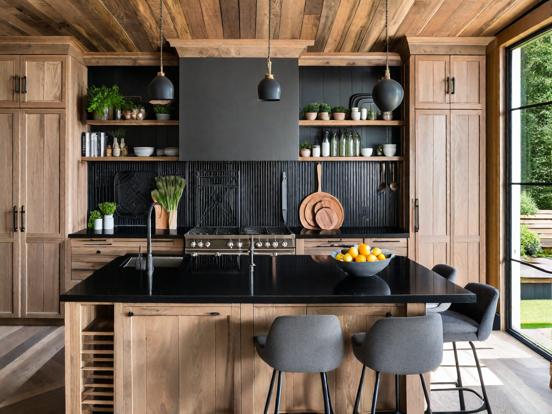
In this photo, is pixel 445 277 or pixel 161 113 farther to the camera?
pixel 161 113

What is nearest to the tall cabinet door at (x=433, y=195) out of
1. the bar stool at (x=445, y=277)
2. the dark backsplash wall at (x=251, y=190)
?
the dark backsplash wall at (x=251, y=190)

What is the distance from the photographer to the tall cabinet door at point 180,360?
265 cm

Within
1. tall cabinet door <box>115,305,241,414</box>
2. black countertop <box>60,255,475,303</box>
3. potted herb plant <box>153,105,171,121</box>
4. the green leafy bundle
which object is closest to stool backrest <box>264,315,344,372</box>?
black countertop <box>60,255,475,303</box>

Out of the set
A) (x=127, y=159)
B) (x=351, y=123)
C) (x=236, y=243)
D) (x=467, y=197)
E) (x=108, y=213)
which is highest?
(x=351, y=123)

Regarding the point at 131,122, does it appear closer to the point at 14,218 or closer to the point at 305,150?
the point at 14,218

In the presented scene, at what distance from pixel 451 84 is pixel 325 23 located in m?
1.47

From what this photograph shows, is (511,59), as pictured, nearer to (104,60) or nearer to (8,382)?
(104,60)

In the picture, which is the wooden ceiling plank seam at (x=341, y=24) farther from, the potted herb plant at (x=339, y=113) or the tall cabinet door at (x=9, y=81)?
the tall cabinet door at (x=9, y=81)

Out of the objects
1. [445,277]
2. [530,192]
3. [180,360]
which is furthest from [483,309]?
[530,192]

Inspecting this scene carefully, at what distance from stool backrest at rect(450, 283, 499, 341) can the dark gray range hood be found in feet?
8.57

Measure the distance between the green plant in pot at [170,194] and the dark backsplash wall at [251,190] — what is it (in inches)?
6.2

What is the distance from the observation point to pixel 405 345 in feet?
7.63

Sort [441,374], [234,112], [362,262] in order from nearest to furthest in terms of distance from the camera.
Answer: [362,262]
[441,374]
[234,112]

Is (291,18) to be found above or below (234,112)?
above
